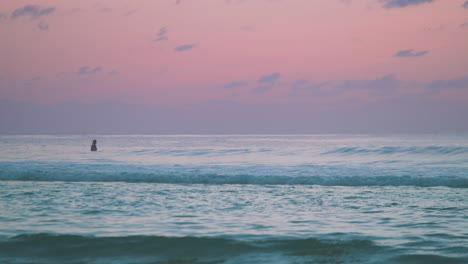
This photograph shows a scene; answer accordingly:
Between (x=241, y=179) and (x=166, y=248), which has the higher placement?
(x=241, y=179)

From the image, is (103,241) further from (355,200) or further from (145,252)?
(355,200)

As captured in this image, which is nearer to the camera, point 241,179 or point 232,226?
point 232,226

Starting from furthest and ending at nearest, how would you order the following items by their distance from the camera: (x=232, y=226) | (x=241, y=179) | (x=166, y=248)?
(x=241, y=179)
(x=232, y=226)
(x=166, y=248)

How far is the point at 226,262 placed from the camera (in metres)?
6.15

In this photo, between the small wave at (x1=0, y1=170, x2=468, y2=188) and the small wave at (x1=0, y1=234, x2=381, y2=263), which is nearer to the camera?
the small wave at (x1=0, y1=234, x2=381, y2=263)

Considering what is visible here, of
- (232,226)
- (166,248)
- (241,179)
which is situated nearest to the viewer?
(166,248)

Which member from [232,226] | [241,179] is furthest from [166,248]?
[241,179]

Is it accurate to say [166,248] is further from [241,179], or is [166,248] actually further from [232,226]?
[241,179]

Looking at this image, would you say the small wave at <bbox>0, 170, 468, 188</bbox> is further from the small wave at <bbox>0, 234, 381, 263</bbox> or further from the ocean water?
the small wave at <bbox>0, 234, 381, 263</bbox>

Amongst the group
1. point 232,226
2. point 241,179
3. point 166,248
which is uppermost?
point 241,179

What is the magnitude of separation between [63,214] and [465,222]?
30.0ft

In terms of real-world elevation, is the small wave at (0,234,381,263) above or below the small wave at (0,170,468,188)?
below

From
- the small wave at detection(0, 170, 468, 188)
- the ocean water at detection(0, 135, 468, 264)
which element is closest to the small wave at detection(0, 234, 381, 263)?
the ocean water at detection(0, 135, 468, 264)

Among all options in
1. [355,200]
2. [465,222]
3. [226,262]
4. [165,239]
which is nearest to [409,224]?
[465,222]
